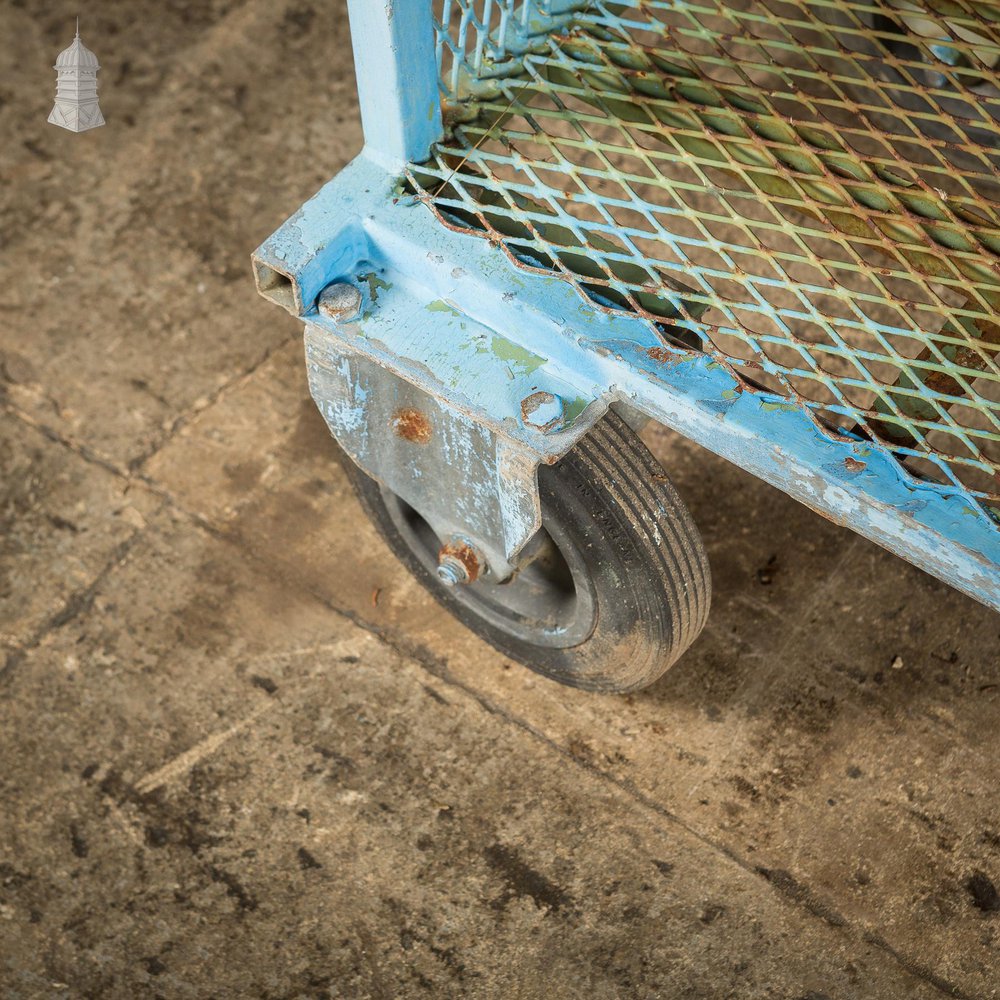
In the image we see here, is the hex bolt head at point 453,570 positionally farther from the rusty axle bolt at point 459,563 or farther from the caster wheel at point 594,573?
the caster wheel at point 594,573

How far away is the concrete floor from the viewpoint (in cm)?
220

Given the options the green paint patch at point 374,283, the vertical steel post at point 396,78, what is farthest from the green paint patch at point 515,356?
the vertical steel post at point 396,78

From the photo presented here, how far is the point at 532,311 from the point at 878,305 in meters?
1.50

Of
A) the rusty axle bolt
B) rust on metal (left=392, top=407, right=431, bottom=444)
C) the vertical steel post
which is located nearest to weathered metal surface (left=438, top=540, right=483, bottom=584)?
the rusty axle bolt

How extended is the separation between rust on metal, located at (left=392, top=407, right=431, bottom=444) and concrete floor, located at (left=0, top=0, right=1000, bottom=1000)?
657 millimetres

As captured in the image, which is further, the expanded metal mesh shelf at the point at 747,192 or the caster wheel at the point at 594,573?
the caster wheel at the point at 594,573

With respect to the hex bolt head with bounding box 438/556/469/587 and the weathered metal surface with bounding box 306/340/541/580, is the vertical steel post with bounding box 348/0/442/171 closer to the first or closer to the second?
the weathered metal surface with bounding box 306/340/541/580

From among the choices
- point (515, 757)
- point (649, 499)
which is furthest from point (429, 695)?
point (649, 499)

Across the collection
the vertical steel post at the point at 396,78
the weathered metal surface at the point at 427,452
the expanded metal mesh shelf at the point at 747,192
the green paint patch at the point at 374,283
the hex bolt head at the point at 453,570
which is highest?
the vertical steel post at the point at 396,78

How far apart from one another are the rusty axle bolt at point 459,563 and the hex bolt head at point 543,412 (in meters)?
0.49

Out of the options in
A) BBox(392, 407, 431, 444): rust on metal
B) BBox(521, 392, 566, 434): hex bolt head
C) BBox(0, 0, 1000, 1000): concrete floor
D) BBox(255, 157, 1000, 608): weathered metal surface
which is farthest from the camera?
BBox(0, 0, 1000, 1000): concrete floor

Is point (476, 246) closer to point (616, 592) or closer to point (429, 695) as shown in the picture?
point (616, 592)

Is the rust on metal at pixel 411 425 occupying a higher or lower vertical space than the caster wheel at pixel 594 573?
higher

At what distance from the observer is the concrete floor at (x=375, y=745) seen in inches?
86.5
